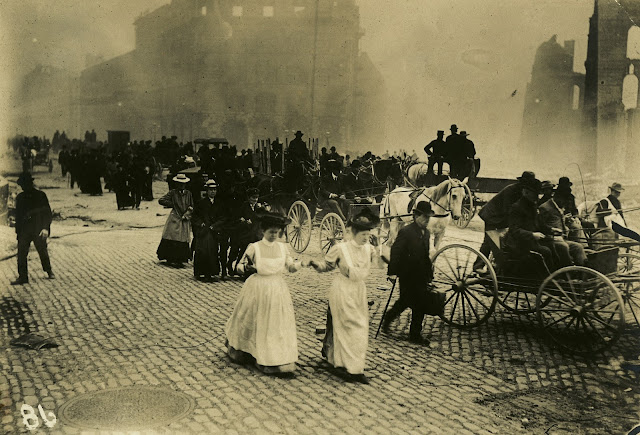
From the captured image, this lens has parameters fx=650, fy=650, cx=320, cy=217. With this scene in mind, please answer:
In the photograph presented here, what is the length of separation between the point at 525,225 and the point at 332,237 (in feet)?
13.3

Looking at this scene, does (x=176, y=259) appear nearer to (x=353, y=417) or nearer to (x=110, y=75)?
(x=110, y=75)

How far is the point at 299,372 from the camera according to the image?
20.2ft

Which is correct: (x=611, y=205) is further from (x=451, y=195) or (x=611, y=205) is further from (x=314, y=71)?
(x=314, y=71)

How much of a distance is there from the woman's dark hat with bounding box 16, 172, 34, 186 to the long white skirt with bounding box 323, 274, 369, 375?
4.41 meters

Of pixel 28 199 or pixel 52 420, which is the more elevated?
pixel 28 199

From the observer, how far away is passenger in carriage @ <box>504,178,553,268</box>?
7.09m

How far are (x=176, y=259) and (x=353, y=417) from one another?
6.39 m

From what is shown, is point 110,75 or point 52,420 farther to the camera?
point 110,75

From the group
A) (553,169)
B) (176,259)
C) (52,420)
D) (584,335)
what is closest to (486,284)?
(584,335)

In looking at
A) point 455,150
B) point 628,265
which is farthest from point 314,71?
point 628,265

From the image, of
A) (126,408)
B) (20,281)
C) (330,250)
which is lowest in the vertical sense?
(126,408)

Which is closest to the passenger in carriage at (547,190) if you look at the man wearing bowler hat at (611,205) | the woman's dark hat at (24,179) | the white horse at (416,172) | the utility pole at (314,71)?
the man wearing bowler hat at (611,205)

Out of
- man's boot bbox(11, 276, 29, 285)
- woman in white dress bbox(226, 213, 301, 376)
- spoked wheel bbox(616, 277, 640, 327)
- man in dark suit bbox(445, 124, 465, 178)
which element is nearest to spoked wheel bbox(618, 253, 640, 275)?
spoked wheel bbox(616, 277, 640, 327)

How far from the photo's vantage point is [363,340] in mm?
5992
